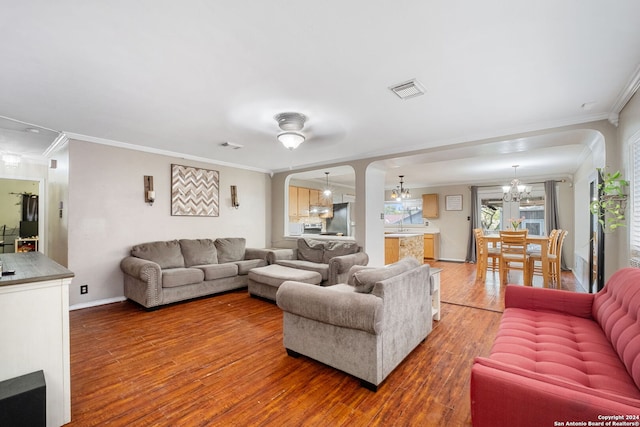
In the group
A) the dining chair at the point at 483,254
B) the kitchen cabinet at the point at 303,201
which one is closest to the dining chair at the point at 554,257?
the dining chair at the point at 483,254

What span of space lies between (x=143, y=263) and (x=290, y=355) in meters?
2.51

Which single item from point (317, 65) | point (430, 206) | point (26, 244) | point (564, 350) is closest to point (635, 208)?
point (564, 350)

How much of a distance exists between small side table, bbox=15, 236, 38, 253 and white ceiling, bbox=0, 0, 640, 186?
5.15m

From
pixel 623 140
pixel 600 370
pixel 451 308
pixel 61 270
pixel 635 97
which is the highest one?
pixel 635 97

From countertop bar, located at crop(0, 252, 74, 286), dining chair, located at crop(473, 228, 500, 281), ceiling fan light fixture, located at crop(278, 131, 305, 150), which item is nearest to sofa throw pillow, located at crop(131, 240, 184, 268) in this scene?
countertop bar, located at crop(0, 252, 74, 286)

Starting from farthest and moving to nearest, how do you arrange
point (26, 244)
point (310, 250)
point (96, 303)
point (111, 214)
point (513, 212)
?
point (513, 212)
point (26, 244)
point (310, 250)
point (111, 214)
point (96, 303)

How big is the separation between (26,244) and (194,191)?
5.27 metres

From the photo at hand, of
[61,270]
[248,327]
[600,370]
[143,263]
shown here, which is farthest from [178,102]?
[600,370]

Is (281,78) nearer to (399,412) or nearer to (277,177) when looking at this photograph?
(399,412)

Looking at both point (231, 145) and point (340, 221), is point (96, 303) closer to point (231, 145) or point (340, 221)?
point (231, 145)

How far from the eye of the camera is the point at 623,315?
68.9 inches

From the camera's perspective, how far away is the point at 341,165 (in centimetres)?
539

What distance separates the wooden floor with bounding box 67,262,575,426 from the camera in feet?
5.89

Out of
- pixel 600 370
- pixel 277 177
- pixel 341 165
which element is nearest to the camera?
pixel 600 370
